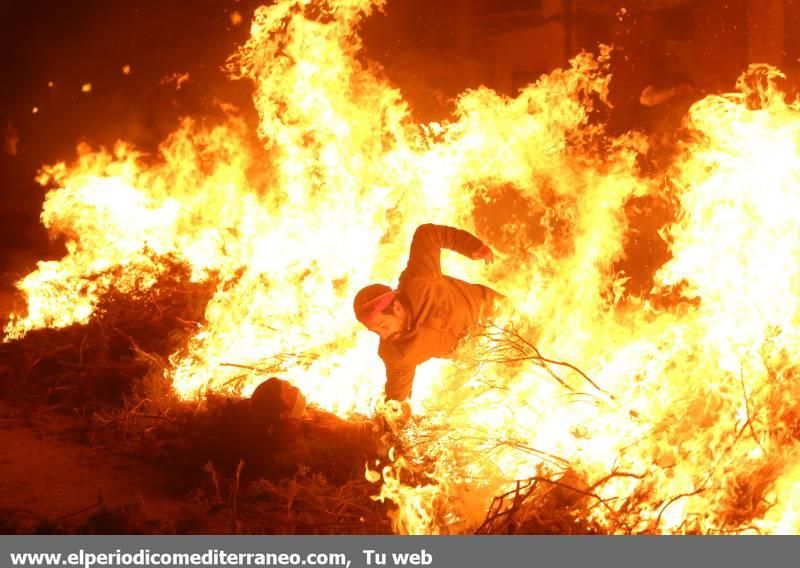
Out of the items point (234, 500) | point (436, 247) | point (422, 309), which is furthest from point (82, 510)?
point (436, 247)

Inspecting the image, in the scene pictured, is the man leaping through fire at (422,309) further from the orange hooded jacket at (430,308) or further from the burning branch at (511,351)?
the burning branch at (511,351)

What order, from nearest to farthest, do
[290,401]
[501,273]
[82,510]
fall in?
[82,510], [290,401], [501,273]

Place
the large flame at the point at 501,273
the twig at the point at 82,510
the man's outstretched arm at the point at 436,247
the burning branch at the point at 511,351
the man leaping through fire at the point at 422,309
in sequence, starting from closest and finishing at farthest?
the large flame at the point at 501,273 < the twig at the point at 82,510 < the burning branch at the point at 511,351 < the man leaping through fire at the point at 422,309 < the man's outstretched arm at the point at 436,247

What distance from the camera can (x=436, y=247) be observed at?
6402 millimetres

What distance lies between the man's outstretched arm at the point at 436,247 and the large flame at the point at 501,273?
670 millimetres

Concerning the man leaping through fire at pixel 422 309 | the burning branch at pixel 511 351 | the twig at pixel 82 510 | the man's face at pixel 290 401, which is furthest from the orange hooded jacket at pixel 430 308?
the twig at pixel 82 510

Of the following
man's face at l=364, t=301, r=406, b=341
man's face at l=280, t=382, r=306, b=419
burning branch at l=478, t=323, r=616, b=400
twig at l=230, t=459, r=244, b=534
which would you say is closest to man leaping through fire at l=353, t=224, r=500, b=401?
man's face at l=364, t=301, r=406, b=341

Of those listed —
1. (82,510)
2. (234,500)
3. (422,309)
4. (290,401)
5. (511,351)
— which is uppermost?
(422,309)

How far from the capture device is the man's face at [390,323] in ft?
19.5

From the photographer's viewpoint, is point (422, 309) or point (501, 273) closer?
point (422, 309)

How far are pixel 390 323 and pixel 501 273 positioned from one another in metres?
2.19

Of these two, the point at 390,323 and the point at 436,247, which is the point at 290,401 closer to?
the point at 390,323

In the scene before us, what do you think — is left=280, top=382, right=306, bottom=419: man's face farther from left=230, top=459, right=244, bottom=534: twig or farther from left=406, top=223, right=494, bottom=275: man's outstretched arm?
left=406, top=223, right=494, bottom=275: man's outstretched arm

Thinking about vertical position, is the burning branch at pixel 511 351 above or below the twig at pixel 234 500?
above
